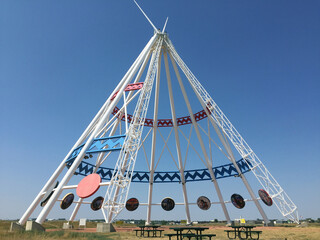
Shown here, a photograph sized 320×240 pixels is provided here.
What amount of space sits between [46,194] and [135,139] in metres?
9.57

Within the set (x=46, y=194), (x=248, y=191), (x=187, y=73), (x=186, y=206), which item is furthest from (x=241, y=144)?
(x=46, y=194)

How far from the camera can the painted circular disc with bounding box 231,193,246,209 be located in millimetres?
35375

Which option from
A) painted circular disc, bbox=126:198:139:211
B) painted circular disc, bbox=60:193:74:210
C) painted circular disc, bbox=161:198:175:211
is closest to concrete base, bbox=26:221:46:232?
painted circular disc, bbox=60:193:74:210

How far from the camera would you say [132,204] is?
3844cm

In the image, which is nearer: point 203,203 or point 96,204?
point 96,204

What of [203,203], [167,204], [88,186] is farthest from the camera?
[167,204]

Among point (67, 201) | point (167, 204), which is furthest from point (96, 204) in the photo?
point (167, 204)

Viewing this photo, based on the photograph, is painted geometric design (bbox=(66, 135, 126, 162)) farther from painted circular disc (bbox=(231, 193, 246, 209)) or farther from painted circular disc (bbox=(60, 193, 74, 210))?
painted circular disc (bbox=(231, 193, 246, 209))

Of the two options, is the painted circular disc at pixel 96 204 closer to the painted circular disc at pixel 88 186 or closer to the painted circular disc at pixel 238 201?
the painted circular disc at pixel 88 186

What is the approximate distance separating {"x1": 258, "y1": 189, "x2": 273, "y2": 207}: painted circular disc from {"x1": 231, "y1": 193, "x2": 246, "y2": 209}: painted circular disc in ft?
17.0

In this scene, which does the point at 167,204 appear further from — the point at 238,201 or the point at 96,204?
the point at 96,204

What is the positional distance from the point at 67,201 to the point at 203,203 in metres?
21.7

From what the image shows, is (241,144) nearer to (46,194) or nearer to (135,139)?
(135,139)

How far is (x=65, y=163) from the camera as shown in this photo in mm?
22422
